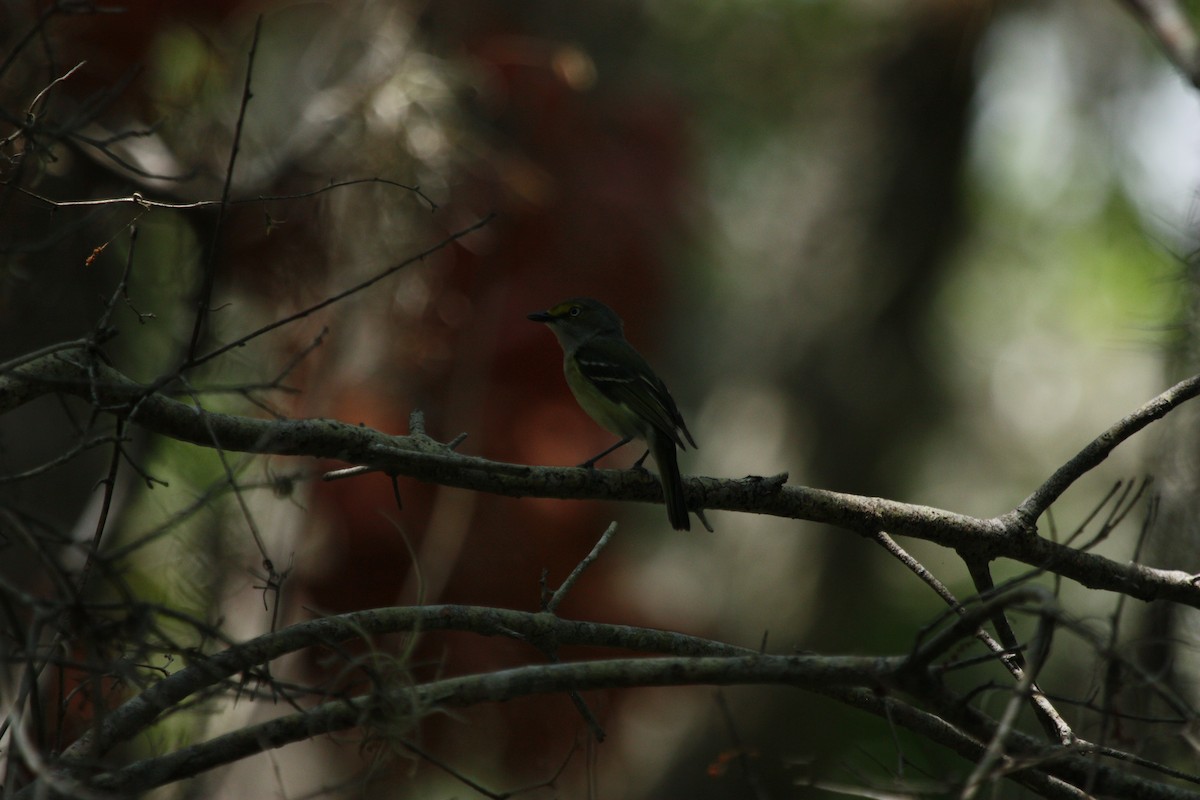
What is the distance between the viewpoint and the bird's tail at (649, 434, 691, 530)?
4105 mm

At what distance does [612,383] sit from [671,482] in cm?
137

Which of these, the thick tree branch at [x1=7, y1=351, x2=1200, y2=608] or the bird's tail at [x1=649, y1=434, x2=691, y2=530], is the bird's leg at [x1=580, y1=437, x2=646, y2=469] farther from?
the thick tree branch at [x1=7, y1=351, x2=1200, y2=608]

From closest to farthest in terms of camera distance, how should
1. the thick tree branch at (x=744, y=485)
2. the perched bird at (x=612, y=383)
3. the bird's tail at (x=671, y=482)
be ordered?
1. the thick tree branch at (x=744, y=485)
2. the bird's tail at (x=671, y=482)
3. the perched bird at (x=612, y=383)

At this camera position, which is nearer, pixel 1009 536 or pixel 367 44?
pixel 1009 536

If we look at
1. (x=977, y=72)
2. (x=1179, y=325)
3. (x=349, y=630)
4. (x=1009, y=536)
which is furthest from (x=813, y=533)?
(x=349, y=630)

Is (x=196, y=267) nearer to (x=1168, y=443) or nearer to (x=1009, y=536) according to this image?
(x=1009, y=536)

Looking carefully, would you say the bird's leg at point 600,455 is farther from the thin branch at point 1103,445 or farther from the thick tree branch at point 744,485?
the thin branch at point 1103,445

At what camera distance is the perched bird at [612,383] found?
512cm

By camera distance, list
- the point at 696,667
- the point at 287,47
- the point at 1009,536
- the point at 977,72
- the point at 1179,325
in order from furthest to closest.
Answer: the point at 977,72, the point at 287,47, the point at 1179,325, the point at 1009,536, the point at 696,667

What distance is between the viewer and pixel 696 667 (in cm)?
264

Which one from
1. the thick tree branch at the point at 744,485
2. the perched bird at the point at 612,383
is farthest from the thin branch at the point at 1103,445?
the perched bird at the point at 612,383

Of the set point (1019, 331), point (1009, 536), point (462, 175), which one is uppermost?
point (1019, 331)

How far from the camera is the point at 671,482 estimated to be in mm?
4137

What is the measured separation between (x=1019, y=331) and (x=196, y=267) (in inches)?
453
